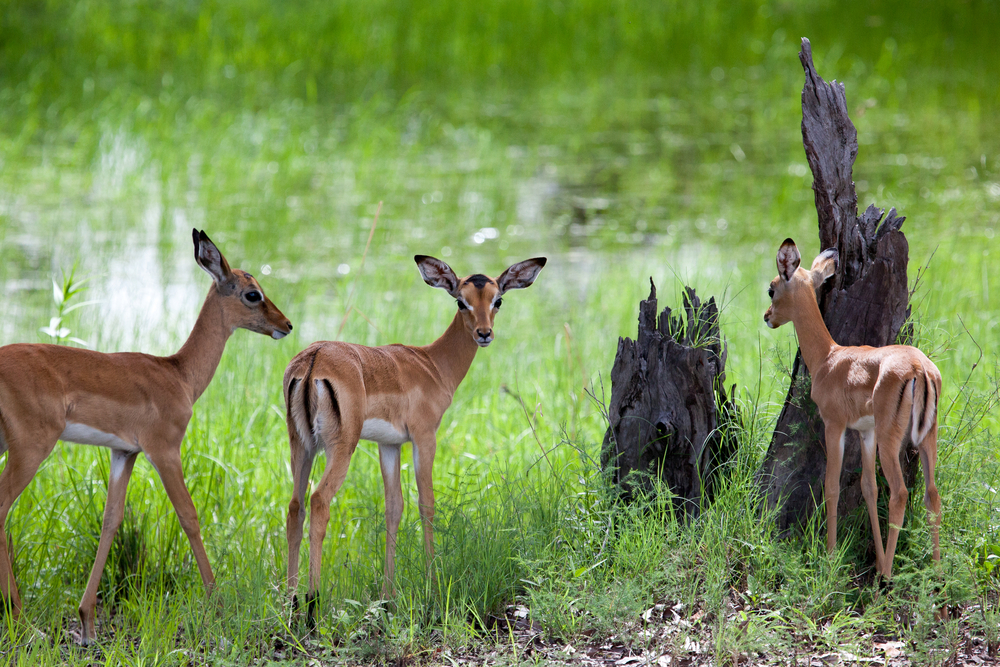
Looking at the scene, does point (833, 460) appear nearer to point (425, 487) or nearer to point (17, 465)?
point (425, 487)

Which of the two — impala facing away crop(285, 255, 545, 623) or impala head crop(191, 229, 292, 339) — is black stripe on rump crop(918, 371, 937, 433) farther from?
impala head crop(191, 229, 292, 339)

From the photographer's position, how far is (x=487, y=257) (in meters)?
10.8

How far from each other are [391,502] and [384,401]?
54 centimetres

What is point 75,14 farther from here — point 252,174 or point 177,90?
point 252,174

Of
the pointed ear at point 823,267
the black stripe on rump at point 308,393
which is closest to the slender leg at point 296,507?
the black stripe on rump at point 308,393

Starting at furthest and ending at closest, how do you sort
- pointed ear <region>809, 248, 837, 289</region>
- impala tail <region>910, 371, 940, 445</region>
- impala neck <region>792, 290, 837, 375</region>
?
pointed ear <region>809, 248, 837, 289</region>, impala neck <region>792, 290, 837, 375</region>, impala tail <region>910, 371, 940, 445</region>

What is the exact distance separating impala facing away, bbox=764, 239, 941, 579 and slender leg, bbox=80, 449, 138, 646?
2741mm

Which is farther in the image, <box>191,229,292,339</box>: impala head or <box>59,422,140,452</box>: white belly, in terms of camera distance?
<box>191,229,292,339</box>: impala head

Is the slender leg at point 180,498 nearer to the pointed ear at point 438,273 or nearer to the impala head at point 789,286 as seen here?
the pointed ear at point 438,273

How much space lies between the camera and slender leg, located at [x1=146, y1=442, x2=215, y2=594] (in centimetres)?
441

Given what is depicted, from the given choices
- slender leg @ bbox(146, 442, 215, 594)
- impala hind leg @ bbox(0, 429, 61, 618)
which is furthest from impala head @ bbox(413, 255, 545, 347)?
impala hind leg @ bbox(0, 429, 61, 618)

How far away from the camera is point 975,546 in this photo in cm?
461

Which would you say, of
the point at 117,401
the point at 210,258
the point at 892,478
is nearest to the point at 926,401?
the point at 892,478

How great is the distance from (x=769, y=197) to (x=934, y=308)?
5.06 metres
